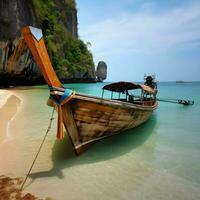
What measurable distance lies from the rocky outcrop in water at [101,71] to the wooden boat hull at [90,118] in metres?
83.5

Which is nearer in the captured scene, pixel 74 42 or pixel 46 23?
pixel 46 23

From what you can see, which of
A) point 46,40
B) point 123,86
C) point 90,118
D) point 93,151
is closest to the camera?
point 90,118

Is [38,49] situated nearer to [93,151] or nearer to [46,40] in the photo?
[93,151]

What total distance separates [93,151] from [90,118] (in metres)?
A: 1.18

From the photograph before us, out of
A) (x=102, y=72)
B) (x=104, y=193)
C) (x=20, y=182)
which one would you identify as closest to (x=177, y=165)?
(x=104, y=193)

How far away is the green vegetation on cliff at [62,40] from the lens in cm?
3837

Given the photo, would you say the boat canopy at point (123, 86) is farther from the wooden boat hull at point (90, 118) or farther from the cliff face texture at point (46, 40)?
the cliff face texture at point (46, 40)

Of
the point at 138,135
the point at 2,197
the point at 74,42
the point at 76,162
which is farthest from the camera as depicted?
the point at 74,42

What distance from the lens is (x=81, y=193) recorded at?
4156 mm

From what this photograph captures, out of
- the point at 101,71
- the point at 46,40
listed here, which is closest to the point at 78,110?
the point at 46,40

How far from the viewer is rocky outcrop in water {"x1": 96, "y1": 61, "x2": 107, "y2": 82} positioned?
3533 inches

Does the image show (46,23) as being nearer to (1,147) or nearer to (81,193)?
(1,147)

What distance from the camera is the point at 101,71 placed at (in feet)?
296

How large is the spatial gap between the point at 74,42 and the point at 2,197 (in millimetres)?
51489
